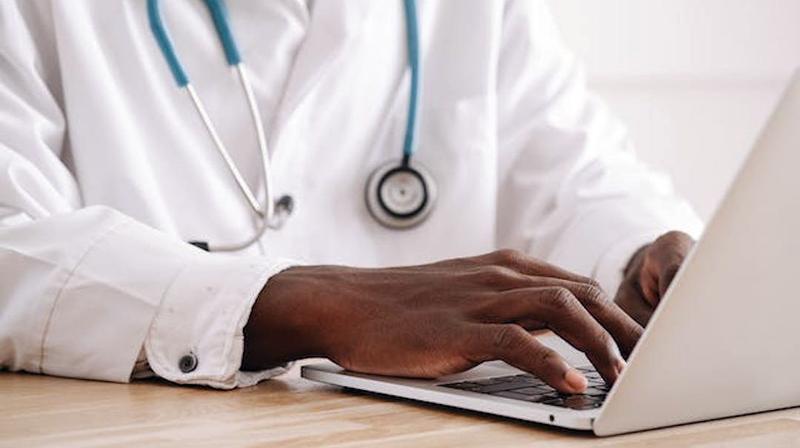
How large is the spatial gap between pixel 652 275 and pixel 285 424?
1.79 feet

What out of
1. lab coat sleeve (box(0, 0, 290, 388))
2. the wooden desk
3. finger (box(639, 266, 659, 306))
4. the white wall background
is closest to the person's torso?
lab coat sleeve (box(0, 0, 290, 388))

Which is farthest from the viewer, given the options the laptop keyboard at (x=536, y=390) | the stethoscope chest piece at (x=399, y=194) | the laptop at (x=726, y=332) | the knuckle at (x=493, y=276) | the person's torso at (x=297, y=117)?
the stethoscope chest piece at (x=399, y=194)

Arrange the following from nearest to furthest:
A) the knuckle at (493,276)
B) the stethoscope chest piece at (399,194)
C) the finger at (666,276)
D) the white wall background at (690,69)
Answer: the knuckle at (493,276) → the finger at (666,276) → the stethoscope chest piece at (399,194) → the white wall background at (690,69)

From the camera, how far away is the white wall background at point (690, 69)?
8.01ft

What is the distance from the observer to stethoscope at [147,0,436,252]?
1298mm

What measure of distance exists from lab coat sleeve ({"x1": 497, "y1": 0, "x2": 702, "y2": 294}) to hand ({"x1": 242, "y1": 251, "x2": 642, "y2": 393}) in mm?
525

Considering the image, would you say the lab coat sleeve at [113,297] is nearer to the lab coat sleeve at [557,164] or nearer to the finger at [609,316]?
the finger at [609,316]

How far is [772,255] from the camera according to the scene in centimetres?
67

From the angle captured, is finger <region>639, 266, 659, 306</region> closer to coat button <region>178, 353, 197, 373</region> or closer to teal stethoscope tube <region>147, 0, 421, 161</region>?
teal stethoscope tube <region>147, 0, 421, 161</region>

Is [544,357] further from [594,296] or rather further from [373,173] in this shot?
[373,173]

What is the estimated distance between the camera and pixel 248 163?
138cm

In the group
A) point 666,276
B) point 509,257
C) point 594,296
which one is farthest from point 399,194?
point 594,296

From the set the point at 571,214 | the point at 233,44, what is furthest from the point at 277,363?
the point at 571,214

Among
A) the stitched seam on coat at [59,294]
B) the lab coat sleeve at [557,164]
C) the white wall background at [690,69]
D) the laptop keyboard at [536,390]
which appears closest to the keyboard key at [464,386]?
the laptop keyboard at [536,390]
